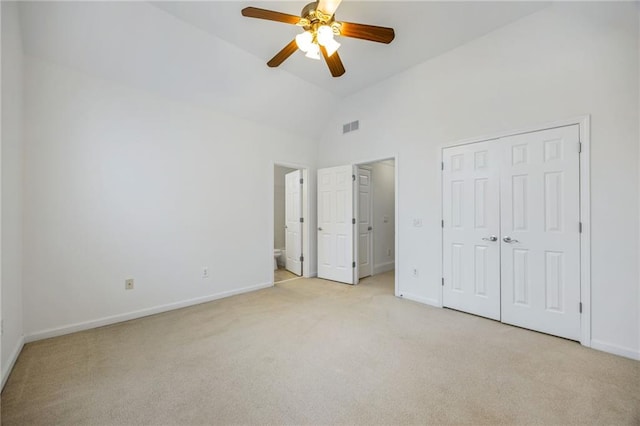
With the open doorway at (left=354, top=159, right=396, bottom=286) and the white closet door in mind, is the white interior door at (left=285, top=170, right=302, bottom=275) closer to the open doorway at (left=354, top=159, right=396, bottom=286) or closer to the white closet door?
the open doorway at (left=354, top=159, right=396, bottom=286)

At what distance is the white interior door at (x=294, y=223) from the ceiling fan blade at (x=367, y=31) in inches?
117

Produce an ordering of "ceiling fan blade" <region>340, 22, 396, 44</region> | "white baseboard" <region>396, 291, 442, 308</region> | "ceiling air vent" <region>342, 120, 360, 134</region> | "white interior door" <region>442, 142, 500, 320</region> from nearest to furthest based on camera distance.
Answer: "ceiling fan blade" <region>340, 22, 396, 44</region> → "white interior door" <region>442, 142, 500, 320</region> → "white baseboard" <region>396, 291, 442, 308</region> → "ceiling air vent" <region>342, 120, 360, 134</region>

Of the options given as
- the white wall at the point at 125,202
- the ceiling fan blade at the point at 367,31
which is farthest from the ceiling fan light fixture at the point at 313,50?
the white wall at the point at 125,202

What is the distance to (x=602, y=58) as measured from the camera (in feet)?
7.67

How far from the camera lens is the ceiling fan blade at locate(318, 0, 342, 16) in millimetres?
1914

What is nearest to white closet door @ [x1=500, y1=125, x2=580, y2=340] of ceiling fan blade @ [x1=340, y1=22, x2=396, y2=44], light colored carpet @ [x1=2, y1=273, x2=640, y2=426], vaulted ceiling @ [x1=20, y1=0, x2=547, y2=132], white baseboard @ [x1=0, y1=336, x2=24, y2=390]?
light colored carpet @ [x1=2, y1=273, x2=640, y2=426]

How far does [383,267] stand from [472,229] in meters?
2.60

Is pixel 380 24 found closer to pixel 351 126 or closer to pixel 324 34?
pixel 324 34

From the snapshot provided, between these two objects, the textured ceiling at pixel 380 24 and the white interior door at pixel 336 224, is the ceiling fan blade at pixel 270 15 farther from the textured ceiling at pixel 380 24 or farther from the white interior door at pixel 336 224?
the white interior door at pixel 336 224

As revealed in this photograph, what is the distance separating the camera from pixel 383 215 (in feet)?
18.2

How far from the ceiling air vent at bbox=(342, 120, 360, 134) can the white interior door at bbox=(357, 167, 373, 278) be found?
2.30 ft

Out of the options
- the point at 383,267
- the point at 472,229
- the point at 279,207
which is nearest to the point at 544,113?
the point at 472,229

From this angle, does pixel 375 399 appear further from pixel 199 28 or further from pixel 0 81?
pixel 199 28

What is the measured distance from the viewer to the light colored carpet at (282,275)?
480 centimetres
